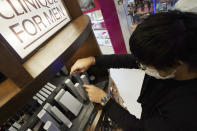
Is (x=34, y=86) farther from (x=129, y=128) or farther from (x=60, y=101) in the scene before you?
(x=129, y=128)

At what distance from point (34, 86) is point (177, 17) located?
2.20 feet

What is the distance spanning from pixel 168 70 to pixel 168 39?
0.61ft

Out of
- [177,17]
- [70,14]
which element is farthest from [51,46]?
[177,17]

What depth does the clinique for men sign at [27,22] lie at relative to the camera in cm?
45

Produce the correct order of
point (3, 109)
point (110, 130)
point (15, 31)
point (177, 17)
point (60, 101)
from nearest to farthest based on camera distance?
1. point (3, 109)
2. point (15, 31)
3. point (177, 17)
4. point (60, 101)
5. point (110, 130)

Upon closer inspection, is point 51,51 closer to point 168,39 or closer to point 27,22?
point 27,22

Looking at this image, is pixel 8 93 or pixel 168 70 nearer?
pixel 8 93

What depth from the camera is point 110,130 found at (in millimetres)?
1034

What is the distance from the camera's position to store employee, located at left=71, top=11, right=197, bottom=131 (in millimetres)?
551

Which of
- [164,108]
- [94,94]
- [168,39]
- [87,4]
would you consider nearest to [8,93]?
[94,94]

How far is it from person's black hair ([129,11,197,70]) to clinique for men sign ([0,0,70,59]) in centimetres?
45

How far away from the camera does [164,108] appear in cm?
70

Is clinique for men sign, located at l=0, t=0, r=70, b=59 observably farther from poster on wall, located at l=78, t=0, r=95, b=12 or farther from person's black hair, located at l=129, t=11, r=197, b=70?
poster on wall, located at l=78, t=0, r=95, b=12

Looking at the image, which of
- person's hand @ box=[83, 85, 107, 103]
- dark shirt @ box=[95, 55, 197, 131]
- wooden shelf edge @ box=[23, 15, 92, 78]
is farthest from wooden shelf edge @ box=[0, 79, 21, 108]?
dark shirt @ box=[95, 55, 197, 131]
